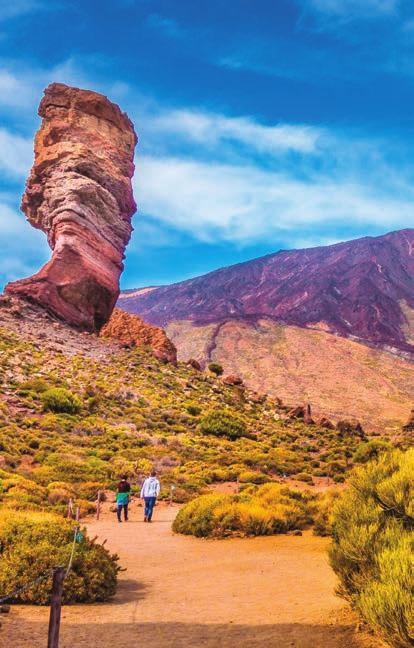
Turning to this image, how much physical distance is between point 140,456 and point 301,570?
18.7m

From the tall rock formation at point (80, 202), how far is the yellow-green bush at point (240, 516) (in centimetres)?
3330

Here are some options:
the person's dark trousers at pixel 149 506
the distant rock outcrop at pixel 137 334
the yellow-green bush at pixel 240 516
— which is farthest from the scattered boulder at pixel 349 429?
the yellow-green bush at pixel 240 516

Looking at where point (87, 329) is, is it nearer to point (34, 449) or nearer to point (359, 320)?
point (34, 449)

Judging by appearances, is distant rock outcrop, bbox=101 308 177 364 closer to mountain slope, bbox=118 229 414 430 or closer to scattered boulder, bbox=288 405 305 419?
scattered boulder, bbox=288 405 305 419

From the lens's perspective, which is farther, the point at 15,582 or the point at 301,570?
the point at 301,570

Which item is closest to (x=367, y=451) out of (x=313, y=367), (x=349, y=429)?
(x=349, y=429)

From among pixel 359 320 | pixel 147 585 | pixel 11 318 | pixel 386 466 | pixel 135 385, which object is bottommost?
pixel 147 585

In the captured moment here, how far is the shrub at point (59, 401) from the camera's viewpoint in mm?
31422

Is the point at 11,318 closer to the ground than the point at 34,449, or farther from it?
farther from it

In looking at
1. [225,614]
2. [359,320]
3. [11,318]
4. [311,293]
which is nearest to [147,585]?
[225,614]

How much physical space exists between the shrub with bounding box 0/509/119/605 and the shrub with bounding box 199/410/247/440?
27399 millimetres

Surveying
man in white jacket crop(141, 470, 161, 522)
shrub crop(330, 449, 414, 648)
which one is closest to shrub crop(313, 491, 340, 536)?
man in white jacket crop(141, 470, 161, 522)

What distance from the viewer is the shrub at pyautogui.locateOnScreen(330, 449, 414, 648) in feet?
15.1

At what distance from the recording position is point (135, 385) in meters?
39.4
